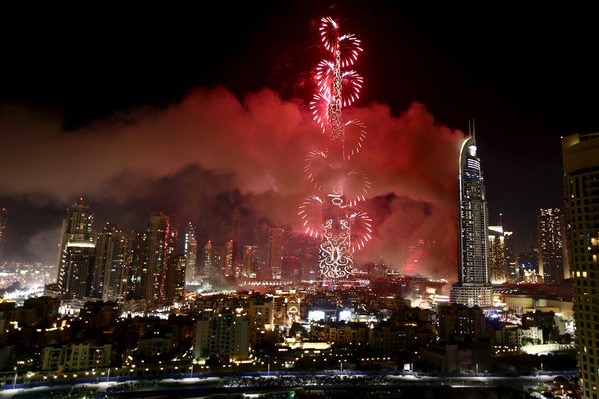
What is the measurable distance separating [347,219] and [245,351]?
7.74 m

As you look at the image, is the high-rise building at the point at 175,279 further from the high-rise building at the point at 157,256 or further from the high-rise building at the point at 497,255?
the high-rise building at the point at 497,255

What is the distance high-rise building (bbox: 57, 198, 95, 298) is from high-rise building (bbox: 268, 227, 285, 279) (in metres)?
16.5

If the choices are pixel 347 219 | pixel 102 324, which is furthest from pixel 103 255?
pixel 347 219

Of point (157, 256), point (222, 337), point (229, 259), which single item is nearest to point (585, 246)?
point (222, 337)

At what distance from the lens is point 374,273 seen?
129ft

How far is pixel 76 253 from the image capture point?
28219 mm

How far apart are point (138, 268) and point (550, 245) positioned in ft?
115

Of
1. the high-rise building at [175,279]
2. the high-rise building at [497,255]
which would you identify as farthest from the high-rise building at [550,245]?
the high-rise building at [175,279]

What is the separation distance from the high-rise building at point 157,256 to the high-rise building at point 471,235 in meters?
17.4

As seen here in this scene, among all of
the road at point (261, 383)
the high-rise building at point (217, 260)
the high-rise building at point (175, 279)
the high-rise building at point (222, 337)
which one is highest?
the high-rise building at point (217, 260)

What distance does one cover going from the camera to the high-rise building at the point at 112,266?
2597 centimetres

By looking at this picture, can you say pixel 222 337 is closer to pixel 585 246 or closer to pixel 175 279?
pixel 585 246

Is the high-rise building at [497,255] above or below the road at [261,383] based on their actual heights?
above

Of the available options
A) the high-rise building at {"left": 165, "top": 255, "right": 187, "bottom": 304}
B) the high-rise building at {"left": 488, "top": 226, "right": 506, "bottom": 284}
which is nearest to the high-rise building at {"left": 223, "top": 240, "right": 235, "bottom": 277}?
the high-rise building at {"left": 165, "top": 255, "right": 187, "bottom": 304}
